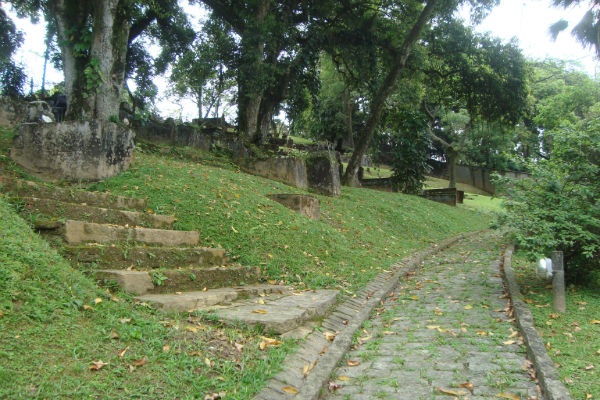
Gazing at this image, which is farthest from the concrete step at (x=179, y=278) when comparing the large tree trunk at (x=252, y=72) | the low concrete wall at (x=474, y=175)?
the low concrete wall at (x=474, y=175)

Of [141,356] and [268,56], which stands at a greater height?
[268,56]

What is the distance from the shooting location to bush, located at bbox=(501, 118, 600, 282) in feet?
19.8

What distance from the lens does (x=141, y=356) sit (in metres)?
3.00

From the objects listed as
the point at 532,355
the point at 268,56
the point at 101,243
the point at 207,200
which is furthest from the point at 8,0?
the point at 532,355

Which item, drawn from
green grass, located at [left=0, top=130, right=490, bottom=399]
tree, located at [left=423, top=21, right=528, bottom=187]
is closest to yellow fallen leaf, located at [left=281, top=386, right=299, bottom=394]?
green grass, located at [left=0, top=130, right=490, bottom=399]

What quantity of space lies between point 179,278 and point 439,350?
Answer: 281 centimetres

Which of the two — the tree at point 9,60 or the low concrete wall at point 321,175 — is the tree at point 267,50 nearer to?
the low concrete wall at point 321,175

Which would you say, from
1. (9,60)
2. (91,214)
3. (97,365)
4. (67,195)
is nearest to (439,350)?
(97,365)

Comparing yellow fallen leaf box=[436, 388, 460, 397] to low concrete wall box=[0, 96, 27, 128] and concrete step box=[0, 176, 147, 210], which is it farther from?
low concrete wall box=[0, 96, 27, 128]

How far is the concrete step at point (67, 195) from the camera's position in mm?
5237

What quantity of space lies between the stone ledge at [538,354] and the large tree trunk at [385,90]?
1105cm

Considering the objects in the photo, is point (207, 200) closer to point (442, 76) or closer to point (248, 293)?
point (248, 293)

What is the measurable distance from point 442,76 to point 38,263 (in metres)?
18.2

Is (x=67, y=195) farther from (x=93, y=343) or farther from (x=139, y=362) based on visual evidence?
(x=139, y=362)
